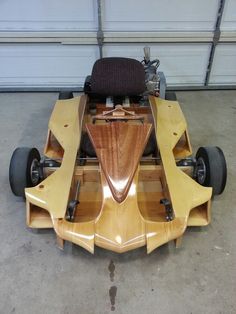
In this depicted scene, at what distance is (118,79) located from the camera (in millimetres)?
2100

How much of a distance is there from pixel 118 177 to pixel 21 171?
63cm

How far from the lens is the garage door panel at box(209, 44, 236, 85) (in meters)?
3.65

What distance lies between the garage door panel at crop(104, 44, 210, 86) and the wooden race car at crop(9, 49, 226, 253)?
152 centimetres

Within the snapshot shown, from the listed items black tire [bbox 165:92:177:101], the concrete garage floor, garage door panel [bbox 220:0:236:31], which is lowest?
the concrete garage floor

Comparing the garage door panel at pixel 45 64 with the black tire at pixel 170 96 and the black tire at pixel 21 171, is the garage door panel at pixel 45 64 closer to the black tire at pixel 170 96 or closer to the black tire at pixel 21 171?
the black tire at pixel 170 96

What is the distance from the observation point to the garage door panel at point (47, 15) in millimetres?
3307

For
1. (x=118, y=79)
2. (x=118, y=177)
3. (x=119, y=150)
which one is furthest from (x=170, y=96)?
(x=118, y=177)

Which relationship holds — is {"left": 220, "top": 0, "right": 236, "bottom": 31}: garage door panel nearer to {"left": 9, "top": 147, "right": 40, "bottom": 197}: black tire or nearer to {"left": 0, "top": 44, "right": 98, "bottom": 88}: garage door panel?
{"left": 0, "top": 44, "right": 98, "bottom": 88}: garage door panel

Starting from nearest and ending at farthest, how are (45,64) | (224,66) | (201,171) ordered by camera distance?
(201,171), (45,64), (224,66)

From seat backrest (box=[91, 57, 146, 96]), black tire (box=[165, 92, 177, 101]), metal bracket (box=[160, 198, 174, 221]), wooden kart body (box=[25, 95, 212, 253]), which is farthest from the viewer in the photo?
black tire (box=[165, 92, 177, 101])

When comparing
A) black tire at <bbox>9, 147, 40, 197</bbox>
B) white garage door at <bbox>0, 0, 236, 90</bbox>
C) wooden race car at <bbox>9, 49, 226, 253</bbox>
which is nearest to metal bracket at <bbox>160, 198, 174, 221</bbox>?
wooden race car at <bbox>9, 49, 226, 253</bbox>

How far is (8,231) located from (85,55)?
2.53 m

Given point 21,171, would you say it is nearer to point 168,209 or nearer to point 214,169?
point 168,209

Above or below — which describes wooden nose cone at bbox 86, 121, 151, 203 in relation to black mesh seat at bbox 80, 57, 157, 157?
below
